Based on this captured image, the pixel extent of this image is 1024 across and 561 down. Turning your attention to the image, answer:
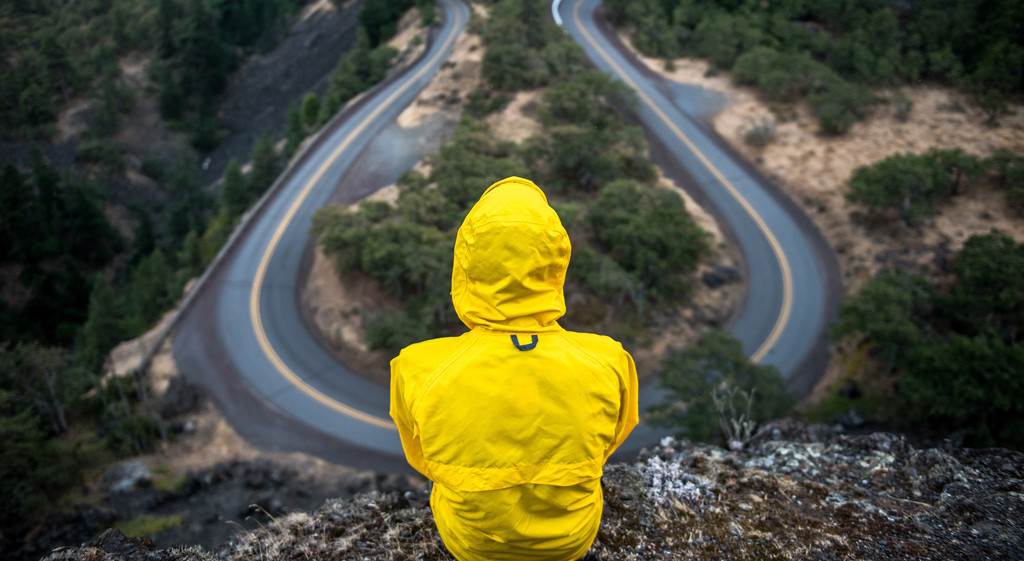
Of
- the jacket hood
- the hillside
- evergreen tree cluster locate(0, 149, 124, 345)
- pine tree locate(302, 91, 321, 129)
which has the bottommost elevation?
evergreen tree cluster locate(0, 149, 124, 345)

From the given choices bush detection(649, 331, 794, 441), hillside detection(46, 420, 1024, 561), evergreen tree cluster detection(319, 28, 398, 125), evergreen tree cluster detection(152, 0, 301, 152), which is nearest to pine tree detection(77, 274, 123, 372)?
evergreen tree cluster detection(319, 28, 398, 125)

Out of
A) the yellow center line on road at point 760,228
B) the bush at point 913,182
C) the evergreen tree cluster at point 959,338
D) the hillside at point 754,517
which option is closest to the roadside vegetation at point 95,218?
the hillside at point 754,517

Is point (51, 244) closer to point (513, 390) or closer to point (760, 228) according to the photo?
point (760, 228)

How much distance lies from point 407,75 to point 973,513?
111 feet

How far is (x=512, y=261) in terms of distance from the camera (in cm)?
253

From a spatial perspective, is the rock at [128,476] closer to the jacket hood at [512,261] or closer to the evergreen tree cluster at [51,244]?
the jacket hood at [512,261]

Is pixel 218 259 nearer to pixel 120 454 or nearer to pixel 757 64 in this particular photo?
pixel 120 454

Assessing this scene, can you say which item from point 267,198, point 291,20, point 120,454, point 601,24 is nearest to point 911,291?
point 120,454

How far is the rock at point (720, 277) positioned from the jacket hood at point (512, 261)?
1783 centimetres

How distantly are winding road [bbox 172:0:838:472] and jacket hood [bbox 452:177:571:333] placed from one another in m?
12.9

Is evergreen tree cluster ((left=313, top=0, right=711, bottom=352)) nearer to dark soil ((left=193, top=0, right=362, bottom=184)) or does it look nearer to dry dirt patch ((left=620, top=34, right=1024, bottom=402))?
dry dirt patch ((left=620, top=34, right=1024, bottom=402))

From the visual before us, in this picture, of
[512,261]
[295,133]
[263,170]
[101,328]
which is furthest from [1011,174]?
[101,328]

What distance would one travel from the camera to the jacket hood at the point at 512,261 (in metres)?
2.53

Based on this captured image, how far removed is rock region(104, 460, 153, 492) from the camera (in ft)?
44.2
